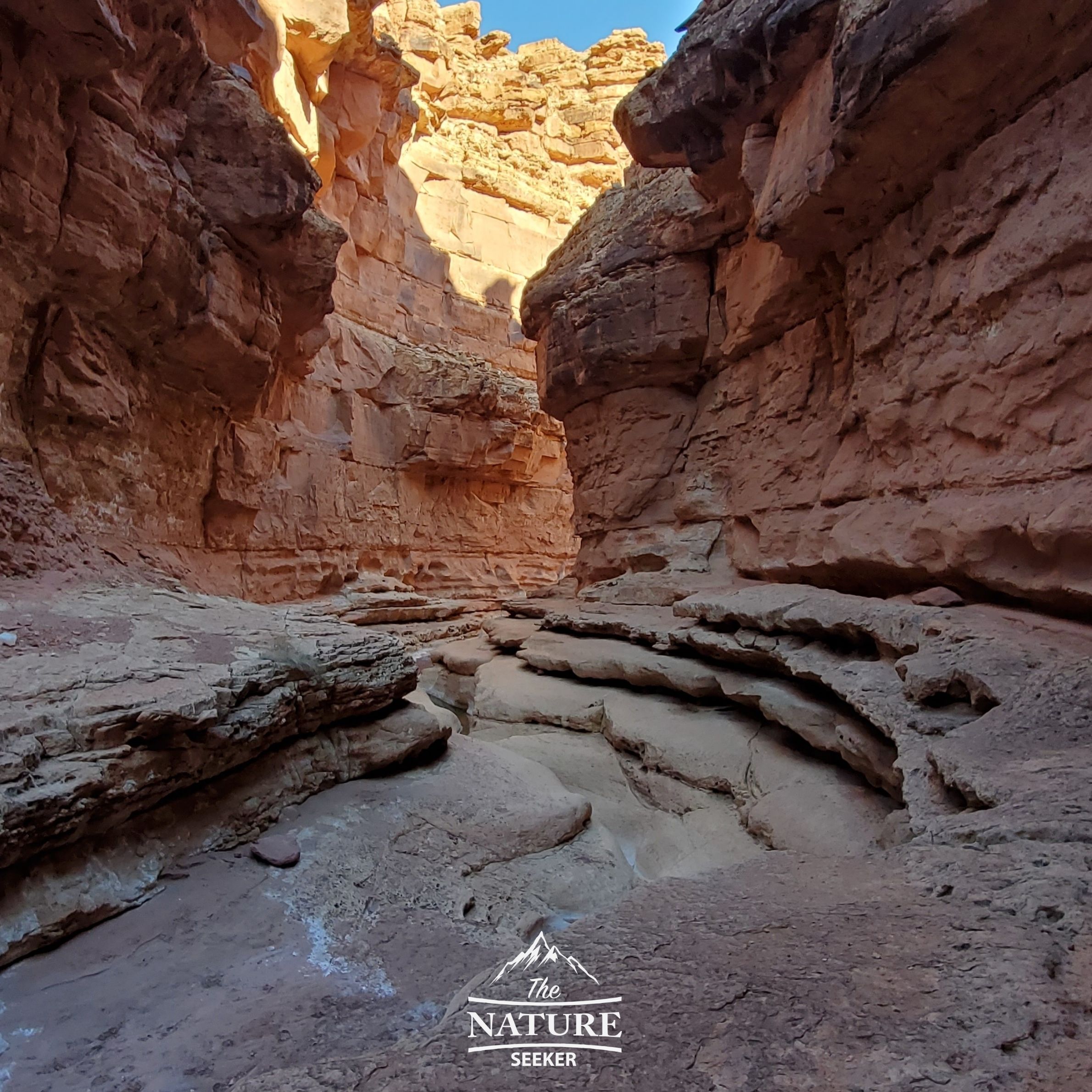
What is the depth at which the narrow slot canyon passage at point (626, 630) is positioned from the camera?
175cm

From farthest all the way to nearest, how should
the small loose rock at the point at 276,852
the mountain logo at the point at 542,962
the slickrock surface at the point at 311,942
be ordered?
the small loose rock at the point at 276,852 < the slickrock surface at the point at 311,942 < the mountain logo at the point at 542,962

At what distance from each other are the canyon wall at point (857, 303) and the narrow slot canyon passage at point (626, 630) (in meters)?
0.04

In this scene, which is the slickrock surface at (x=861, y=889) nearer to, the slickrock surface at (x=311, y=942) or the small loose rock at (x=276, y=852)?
the slickrock surface at (x=311, y=942)

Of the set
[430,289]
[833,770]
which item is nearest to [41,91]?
[833,770]

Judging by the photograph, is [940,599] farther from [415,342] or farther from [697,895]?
[415,342]

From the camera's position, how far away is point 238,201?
7.32 meters

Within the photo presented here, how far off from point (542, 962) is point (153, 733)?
2.51 metres

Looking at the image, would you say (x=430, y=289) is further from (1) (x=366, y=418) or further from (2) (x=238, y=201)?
(2) (x=238, y=201)

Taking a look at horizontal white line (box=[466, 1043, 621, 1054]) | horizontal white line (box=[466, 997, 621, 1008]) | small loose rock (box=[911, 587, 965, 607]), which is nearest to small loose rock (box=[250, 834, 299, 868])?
horizontal white line (box=[466, 997, 621, 1008])

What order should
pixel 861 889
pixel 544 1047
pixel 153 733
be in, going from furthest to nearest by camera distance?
pixel 153 733 < pixel 861 889 < pixel 544 1047

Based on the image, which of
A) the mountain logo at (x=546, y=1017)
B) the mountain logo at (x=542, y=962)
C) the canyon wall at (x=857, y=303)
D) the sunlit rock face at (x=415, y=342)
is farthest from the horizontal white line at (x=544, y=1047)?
the sunlit rock face at (x=415, y=342)

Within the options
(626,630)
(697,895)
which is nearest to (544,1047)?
(697,895)

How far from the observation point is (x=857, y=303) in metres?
6.21

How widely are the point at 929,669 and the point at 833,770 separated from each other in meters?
1.49
